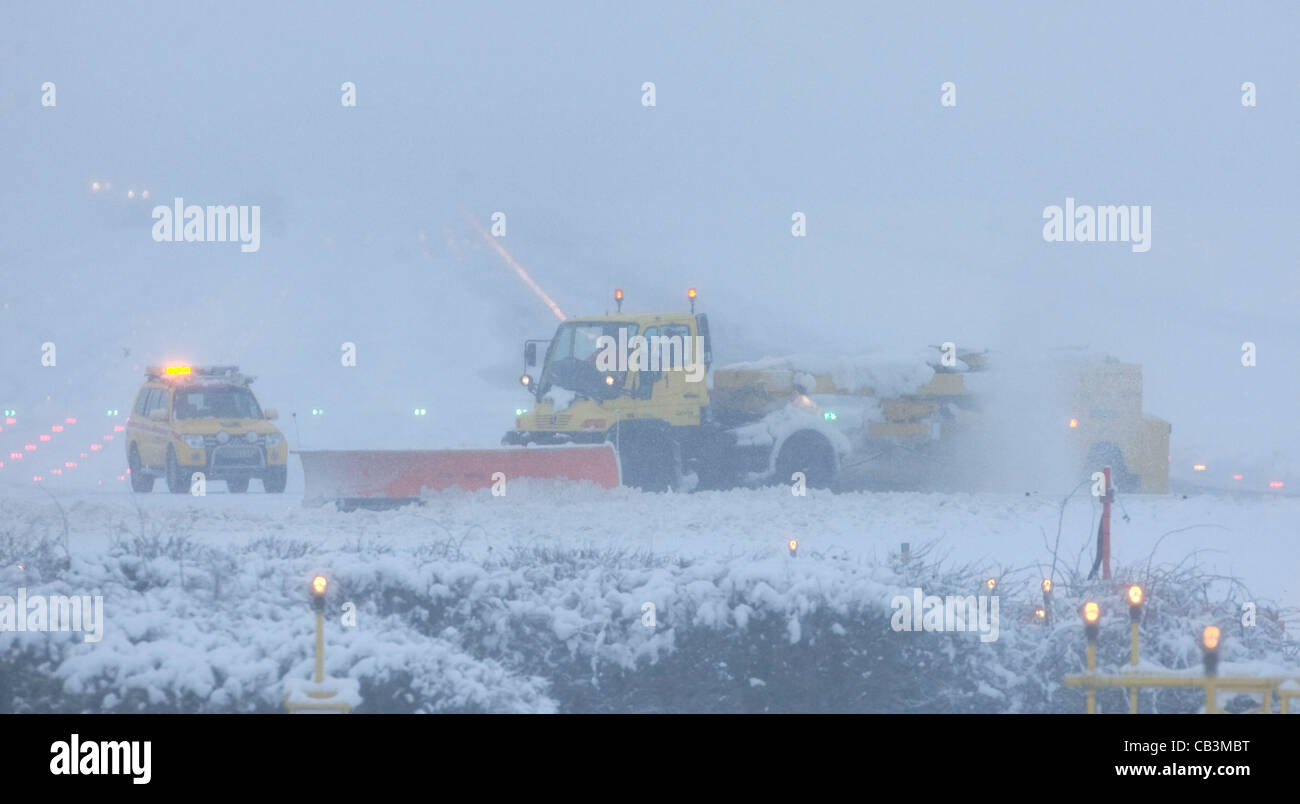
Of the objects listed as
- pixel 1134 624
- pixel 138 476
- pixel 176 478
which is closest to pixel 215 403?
pixel 176 478

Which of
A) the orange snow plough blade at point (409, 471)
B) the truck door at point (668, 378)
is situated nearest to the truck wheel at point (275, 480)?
the orange snow plough blade at point (409, 471)

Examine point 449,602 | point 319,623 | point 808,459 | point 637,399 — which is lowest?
point 449,602

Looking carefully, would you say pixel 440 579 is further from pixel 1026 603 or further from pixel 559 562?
pixel 1026 603

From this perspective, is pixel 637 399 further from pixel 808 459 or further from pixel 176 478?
pixel 176 478

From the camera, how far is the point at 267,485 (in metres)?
16.6

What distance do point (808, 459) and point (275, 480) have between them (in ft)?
22.9

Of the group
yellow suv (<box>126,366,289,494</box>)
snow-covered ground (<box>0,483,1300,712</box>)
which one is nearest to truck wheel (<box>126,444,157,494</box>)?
yellow suv (<box>126,366,289,494</box>)

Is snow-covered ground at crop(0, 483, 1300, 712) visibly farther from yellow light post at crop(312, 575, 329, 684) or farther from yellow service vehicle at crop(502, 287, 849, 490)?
yellow service vehicle at crop(502, 287, 849, 490)

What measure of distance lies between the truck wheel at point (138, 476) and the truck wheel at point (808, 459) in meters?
8.03

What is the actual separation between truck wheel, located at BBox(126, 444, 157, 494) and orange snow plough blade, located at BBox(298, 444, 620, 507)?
12.2 feet

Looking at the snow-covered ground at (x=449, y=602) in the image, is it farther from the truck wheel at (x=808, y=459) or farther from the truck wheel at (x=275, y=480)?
the truck wheel at (x=275, y=480)

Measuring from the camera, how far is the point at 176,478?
15367mm
